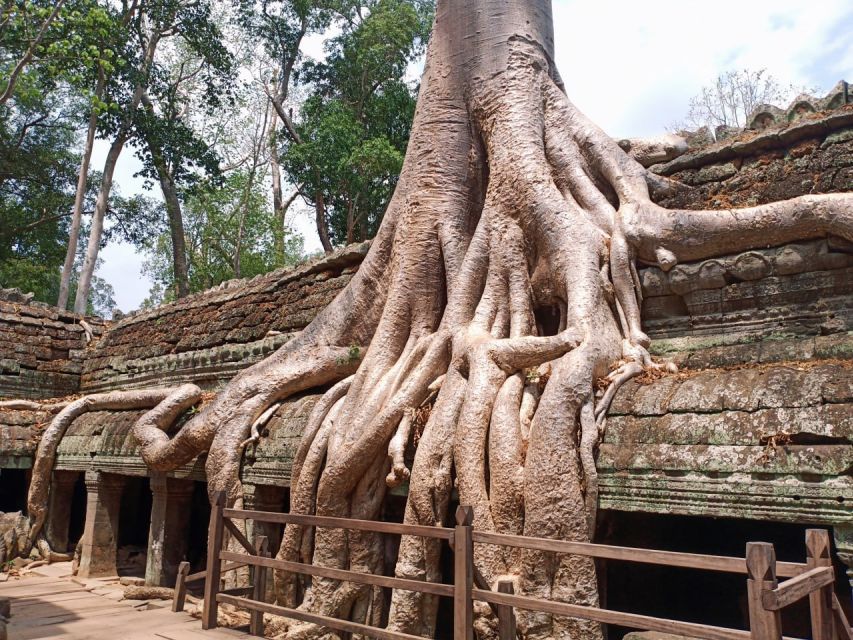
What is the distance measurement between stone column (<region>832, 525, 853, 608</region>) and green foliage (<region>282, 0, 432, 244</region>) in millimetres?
12375

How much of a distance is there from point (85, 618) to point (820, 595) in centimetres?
505

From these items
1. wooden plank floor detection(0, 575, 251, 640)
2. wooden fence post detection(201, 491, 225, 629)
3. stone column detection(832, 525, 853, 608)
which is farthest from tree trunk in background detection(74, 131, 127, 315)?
stone column detection(832, 525, 853, 608)

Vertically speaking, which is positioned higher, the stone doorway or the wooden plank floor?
the stone doorway

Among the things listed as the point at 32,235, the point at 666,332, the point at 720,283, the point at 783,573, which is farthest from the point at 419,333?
the point at 32,235

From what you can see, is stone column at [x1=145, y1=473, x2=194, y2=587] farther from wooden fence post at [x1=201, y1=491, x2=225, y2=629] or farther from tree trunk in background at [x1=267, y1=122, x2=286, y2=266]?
tree trunk in background at [x1=267, y1=122, x2=286, y2=266]

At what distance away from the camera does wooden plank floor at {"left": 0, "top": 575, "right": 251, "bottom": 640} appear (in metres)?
4.67

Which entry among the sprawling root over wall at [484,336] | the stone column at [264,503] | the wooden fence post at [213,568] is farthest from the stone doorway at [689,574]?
the stone column at [264,503]

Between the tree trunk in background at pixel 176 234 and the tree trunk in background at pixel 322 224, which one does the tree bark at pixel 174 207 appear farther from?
the tree trunk in background at pixel 322 224

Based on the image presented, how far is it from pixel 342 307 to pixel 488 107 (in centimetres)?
204

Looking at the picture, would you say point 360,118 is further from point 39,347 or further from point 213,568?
point 213,568

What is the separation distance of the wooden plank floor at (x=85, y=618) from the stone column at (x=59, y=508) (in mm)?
1343

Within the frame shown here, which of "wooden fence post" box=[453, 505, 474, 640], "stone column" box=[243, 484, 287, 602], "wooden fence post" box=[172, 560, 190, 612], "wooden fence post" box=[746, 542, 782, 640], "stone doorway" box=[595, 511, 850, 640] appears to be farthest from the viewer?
"stone column" box=[243, 484, 287, 602]

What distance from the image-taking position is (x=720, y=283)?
4.54 m

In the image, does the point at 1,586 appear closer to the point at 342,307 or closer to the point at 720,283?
the point at 342,307
